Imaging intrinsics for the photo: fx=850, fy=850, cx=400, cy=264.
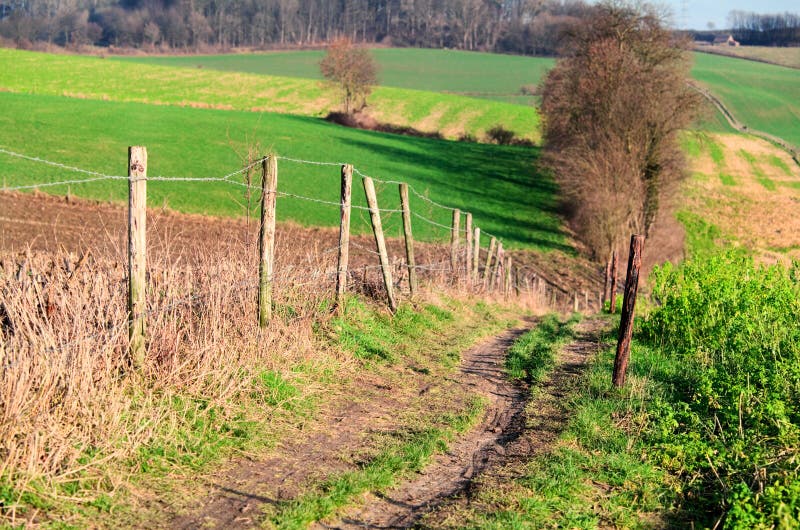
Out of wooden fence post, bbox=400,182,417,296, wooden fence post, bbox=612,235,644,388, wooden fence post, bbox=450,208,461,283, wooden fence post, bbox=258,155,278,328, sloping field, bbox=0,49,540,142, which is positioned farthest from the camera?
sloping field, bbox=0,49,540,142

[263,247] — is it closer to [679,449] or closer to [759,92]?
[679,449]

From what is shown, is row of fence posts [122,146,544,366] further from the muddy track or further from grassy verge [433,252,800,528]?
grassy verge [433,252,800,528]

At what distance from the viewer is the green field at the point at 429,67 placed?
340 ft

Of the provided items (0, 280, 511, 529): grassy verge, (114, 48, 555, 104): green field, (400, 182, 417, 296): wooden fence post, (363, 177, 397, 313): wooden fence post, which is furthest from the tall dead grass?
(114, 48, 555, 104): green field

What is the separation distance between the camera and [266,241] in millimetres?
9031

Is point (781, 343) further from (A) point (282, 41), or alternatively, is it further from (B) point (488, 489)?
(A) point (282, 41)

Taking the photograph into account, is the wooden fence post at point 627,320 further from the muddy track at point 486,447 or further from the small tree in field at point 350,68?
the small tree in field at point 350,68

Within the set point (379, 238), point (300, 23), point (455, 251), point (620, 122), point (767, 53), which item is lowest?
point (455, 251)

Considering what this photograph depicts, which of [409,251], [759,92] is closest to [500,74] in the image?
[759,92]

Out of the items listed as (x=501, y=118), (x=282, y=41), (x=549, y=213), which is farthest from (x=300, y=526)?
(x=282, y=41)

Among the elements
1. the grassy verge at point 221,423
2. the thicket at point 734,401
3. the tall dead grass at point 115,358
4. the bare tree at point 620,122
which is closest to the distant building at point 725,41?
the bare tree at point 620,122

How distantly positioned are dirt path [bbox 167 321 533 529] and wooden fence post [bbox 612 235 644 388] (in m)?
1.10

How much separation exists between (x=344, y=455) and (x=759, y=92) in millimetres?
98833

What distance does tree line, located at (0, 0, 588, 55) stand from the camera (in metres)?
131
